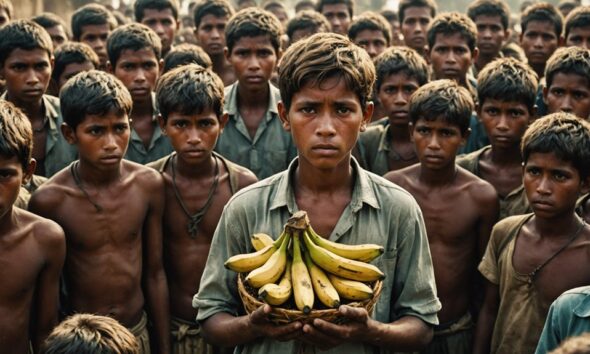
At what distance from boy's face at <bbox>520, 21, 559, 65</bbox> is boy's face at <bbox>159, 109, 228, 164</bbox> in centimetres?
437

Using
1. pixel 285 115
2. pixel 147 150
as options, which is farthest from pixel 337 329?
pixel 147 150

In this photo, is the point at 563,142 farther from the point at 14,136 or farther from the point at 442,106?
the point at 14,136

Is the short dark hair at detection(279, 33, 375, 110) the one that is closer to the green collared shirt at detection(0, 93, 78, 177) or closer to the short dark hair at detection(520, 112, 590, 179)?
the short dark hair at detection(520, 112, 590, 179)

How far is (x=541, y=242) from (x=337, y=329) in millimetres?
2080

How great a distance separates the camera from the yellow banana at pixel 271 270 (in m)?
2.69

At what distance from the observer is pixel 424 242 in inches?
118

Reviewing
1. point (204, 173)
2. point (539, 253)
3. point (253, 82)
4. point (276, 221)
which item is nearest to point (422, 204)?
point (539, 253)

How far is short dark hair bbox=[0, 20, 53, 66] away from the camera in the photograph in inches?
235

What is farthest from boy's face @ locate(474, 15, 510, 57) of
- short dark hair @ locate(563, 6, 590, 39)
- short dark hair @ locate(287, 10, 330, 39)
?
short dark hair @ locate(287, 10, 330, 39)

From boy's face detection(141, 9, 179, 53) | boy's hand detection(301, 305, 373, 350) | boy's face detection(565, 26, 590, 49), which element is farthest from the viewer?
boy's face detection(141, 9, 179, 53)

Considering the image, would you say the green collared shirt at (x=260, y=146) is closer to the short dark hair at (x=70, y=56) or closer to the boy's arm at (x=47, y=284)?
the short dark hair at (x=70, y=56)

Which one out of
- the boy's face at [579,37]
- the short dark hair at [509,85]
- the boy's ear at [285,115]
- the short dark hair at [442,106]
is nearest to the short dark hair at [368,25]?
the boy's face at [579,37]

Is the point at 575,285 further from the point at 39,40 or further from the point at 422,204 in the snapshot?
the point at 39,40

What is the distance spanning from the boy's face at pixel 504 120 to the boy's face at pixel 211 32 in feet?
12.0
